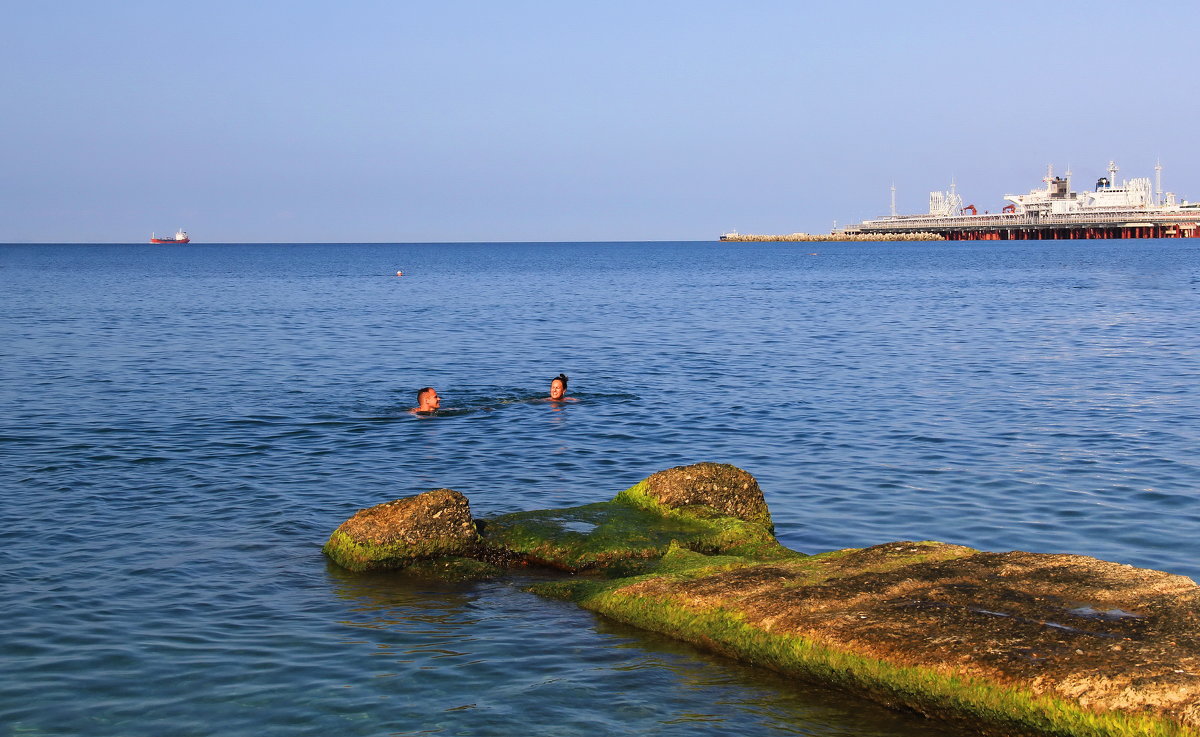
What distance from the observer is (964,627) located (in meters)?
8.12

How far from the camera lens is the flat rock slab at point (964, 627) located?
7.11m

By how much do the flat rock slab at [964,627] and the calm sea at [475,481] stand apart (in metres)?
0.32

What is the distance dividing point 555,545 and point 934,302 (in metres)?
53.5

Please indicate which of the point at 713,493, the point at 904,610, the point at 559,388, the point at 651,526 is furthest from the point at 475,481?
the point at 904,610

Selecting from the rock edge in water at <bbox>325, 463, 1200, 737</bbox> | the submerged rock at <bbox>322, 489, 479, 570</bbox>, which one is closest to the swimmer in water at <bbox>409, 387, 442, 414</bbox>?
the rock edge in water at <bbox>325, 463, 1200, 737</bbox>

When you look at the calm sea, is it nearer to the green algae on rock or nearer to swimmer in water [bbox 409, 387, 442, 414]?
swimmer in water [bbox 409, 387, 442, 414]

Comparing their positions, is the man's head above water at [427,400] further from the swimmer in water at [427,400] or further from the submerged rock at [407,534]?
the submerged rock at [407,534]

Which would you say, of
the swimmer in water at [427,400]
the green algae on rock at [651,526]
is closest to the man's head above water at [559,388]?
the swimmer in water at [427,400]

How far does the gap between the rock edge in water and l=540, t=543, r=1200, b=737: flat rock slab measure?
0.05 ft

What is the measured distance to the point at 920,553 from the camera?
10.0m

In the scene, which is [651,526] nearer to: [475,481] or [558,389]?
[475,481]

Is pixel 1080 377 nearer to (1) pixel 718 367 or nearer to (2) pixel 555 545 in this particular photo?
(1) pixel 718 367

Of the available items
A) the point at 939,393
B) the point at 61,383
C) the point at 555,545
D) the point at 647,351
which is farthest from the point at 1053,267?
the point at 555,545

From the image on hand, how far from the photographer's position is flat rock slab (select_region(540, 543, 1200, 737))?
7.11 m
